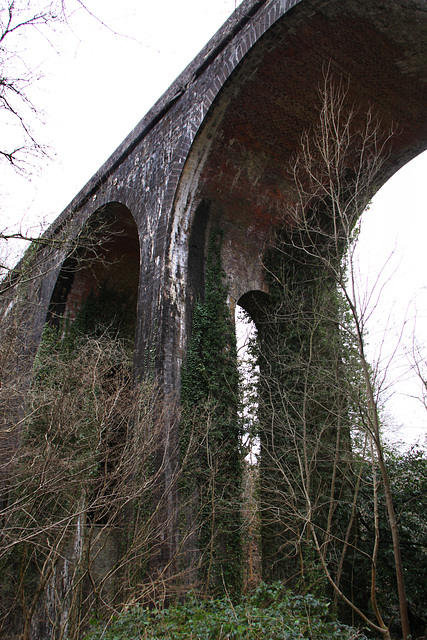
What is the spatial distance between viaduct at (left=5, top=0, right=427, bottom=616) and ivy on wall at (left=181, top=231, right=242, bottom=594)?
9.0 inches

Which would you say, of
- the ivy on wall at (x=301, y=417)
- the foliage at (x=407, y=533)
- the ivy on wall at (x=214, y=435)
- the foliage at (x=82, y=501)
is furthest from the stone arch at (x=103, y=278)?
the foliage at (x=407, y=533)

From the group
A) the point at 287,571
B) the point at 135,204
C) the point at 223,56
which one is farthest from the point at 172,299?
the point at 287,571

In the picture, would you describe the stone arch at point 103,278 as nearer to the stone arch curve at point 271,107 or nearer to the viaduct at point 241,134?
the viaduct at point 241,134

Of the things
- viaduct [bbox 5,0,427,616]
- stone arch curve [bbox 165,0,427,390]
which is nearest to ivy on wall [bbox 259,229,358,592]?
viaduct [bbox 5,0,427,616]

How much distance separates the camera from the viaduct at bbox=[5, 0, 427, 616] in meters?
7.03

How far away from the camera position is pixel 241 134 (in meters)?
8.38

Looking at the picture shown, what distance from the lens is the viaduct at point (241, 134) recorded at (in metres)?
7.03

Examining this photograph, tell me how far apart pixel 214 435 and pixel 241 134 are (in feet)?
16.9

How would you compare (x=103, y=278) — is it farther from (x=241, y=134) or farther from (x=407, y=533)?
(x=407, y=533)

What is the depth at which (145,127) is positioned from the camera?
31.9 feet

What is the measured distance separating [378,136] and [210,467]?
6352 millimetres

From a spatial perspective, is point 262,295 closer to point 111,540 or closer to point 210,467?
point 210,467

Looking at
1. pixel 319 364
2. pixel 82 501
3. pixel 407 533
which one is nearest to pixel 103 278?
pixel 319 364

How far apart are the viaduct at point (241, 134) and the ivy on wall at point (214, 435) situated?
0.23m
